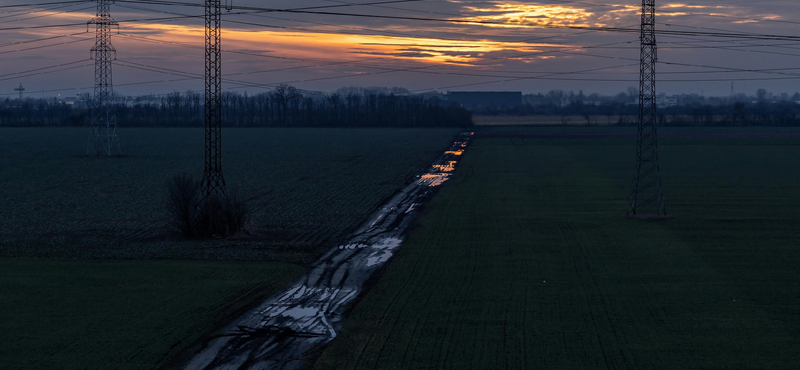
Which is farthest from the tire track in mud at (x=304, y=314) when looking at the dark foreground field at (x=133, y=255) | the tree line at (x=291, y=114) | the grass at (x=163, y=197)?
the tree line at (x=291, y=114)

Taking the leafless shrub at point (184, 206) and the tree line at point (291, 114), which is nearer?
the leafless shrub at point (184, 206)

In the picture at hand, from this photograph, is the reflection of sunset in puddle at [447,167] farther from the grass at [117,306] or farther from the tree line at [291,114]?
the tree line at [291,114]

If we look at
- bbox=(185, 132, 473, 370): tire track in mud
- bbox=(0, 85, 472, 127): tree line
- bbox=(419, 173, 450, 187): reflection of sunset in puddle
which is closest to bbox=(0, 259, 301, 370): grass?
bbox=(185, 132, 473, 370): tire track in mud

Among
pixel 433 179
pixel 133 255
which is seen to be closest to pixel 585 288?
pixel 133 255

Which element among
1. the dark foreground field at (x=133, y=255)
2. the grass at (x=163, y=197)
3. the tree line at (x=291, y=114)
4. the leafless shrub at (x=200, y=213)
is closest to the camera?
the dark foreground field at (x=133, y=255)

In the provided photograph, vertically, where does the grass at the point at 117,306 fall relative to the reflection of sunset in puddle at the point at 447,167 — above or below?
below

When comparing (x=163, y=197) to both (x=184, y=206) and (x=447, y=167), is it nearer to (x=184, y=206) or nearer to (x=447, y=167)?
(x=184, y=206)
